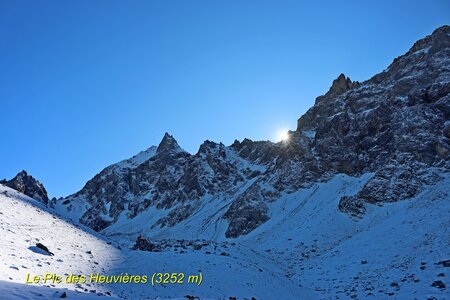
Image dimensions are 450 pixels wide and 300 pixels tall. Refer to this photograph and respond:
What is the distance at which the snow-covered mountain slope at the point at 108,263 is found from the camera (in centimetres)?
2344

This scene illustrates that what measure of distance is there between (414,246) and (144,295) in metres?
28.8

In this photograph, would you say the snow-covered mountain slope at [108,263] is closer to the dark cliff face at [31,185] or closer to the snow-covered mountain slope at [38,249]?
the snow-covered mountain slope at [38,249]

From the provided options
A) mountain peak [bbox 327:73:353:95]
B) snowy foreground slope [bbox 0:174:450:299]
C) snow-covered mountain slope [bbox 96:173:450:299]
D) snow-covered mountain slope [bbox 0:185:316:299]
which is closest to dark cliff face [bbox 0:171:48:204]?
snow-covered mountain slope [bbox 96:173:450:299]

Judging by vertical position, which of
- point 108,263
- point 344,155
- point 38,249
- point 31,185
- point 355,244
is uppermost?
point 31,185

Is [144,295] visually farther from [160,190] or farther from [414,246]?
[160,190]

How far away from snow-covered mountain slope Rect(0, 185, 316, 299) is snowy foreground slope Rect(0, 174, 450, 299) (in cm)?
8

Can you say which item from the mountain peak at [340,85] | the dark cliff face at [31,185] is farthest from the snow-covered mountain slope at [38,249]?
the mountain peak at [340,85]

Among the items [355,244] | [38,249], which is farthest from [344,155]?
[38,249]

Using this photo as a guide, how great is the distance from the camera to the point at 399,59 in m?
111

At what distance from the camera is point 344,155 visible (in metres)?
96.6

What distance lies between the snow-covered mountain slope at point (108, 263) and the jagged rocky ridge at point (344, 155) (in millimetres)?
39483

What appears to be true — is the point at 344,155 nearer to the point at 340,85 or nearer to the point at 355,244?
A: the point at 340,85

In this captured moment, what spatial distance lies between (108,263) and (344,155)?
77.9 meters

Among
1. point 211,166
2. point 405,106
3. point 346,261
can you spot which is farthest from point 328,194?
point 211,166
